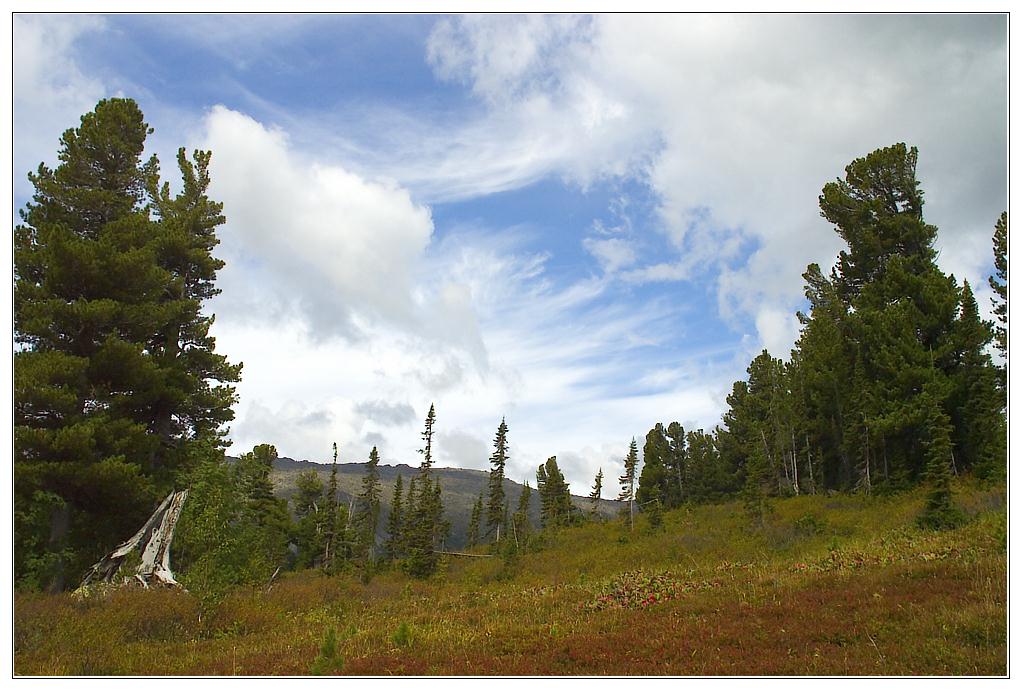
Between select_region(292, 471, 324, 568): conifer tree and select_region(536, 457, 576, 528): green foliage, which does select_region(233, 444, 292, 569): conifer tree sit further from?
select_region(536, 457, 576, 528): green foliage

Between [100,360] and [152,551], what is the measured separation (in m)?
6.47

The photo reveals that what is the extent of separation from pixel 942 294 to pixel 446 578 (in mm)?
29531

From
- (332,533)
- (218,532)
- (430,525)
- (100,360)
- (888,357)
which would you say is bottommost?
(332,533)

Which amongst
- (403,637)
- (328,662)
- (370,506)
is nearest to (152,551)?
(403,637)

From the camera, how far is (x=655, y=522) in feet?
120

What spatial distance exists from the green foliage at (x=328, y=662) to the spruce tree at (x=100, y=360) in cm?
1123

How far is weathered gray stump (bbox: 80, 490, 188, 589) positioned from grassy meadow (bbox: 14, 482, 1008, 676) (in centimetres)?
134

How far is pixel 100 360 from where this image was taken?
18.7m

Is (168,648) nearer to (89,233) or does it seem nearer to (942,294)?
(89,233)

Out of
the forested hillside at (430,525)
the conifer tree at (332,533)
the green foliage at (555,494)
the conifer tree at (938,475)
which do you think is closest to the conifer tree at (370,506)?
the conifer tree at (332,533)

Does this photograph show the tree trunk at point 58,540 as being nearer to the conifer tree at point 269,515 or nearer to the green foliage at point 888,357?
the conifer tree at point 269,515

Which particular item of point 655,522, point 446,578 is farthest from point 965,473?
point 446,578

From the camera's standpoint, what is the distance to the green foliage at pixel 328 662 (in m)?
8.86

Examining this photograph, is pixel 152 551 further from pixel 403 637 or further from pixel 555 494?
pixel 555 494
